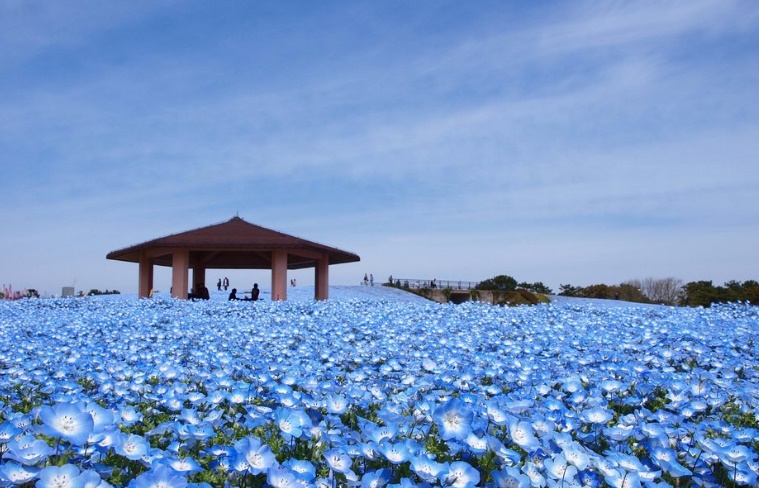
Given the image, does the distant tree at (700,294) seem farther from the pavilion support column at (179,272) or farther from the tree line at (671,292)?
the pavilion support column at (179,272)

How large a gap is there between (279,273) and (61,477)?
56.5ft

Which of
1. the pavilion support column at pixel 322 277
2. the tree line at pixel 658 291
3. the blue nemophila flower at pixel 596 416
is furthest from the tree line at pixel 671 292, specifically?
the blue nemophila flower at pixel 596 416

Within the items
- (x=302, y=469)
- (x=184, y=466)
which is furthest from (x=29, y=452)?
(x=302, y=469)

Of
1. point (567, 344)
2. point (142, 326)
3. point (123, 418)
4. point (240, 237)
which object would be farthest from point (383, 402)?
point (240, 237)

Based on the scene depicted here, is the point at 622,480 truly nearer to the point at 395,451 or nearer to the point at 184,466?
the point at 395,451

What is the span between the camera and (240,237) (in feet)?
61.5

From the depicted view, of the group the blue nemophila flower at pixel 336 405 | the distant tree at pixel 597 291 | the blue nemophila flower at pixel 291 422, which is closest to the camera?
the blue nemophila flower at pixel 291 422

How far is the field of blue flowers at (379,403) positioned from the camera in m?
2.22

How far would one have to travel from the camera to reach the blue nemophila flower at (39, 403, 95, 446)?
197 centimetres

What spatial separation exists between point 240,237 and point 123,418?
16159 mm

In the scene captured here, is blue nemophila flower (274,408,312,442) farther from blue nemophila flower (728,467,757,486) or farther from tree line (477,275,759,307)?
tree line (477,275,759,307)

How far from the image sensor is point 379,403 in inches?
149

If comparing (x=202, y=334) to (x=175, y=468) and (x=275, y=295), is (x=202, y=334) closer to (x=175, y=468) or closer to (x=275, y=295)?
(x=175, y=468)

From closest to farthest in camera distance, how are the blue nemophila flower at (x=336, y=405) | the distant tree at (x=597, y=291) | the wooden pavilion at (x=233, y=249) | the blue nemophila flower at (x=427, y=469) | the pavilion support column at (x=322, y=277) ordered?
1. the blue nemophila flower at (x=427, y=469)
2. the blue nemophila flower at (x=336, y=405)
3. the wooden pavilion at (x=233, y=249)
4. the pavilion support column at (x=322, y=277)
5. the distant tree at (x=597, y=291)
